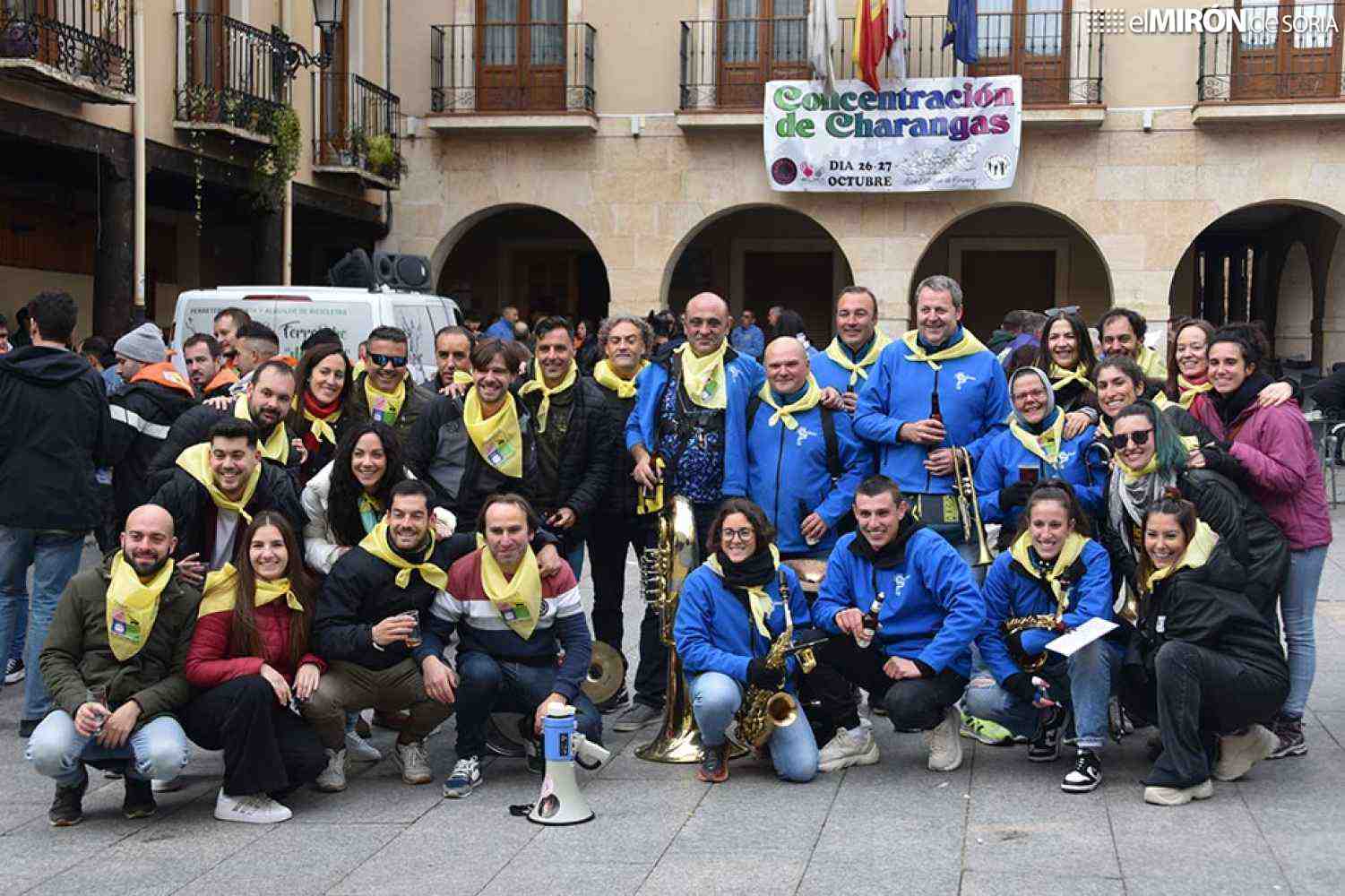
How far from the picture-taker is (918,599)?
6.67 m

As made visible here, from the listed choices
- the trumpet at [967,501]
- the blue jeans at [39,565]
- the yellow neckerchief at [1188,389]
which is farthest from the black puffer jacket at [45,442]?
the yellow neckerchief at [1188,389]

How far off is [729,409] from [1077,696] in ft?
6.27

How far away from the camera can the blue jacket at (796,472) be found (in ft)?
23.7

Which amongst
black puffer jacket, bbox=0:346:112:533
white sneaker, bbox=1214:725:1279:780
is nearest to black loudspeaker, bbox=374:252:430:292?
black puffer jacket, bbox=0:346:112:533

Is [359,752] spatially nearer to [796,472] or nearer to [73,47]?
[796,472]

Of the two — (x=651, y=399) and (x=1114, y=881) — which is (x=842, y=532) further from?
(x=1114, y=881)

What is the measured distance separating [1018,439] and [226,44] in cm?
1221

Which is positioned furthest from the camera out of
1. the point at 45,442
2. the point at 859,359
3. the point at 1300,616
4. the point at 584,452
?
the point at 859,359

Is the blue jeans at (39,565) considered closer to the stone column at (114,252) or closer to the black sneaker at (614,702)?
the black sneaker at (614,702)

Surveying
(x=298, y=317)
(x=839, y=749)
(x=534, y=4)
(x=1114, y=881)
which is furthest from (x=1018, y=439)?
(x=534, y=4)

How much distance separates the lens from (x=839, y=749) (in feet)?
22.0

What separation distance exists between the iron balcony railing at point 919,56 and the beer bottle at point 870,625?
1391cm

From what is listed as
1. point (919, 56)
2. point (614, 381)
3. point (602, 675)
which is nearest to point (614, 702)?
point (602, 675)

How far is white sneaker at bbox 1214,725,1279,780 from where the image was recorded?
6.37 meters
